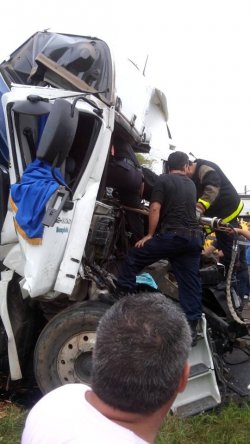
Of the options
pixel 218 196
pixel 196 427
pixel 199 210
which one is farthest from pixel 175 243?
pixel 196 427

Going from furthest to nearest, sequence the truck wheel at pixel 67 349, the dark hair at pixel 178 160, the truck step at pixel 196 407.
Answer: the dark hair at pixel 178 160 < the truck step at pixel 196 407 < the truck wheel at pixel 67 349

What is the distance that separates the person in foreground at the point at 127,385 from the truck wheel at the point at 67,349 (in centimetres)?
231

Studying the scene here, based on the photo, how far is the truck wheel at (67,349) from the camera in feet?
11.5

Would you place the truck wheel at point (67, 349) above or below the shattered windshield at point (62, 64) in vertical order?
below

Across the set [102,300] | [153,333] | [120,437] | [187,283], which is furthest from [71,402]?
[187,283]

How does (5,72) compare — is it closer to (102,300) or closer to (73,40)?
(73,40)

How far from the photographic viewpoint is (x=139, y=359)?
1.07 m

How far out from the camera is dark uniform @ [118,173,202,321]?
156 inches

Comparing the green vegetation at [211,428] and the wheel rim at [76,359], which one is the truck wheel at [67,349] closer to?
the wheel rim at [76,359]

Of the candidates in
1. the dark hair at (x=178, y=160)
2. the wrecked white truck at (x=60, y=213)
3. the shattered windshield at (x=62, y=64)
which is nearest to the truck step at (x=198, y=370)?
the wrecked white truck at (x=60, y=213)

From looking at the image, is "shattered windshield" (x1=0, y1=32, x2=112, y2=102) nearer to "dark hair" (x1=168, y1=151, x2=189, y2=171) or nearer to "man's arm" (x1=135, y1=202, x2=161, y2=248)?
"dark hair" (x1=168, y1=151, x2=189, y2=171)

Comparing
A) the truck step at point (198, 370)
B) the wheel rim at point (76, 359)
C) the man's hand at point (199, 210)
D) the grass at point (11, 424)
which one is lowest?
the truck step at point (198, 370)

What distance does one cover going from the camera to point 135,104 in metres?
4.41

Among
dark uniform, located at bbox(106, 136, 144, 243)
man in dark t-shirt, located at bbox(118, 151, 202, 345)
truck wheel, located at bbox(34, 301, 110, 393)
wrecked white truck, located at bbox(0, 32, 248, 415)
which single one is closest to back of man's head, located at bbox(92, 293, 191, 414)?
wrecked white truck, located at bbox(0, 32, 248, 415)
